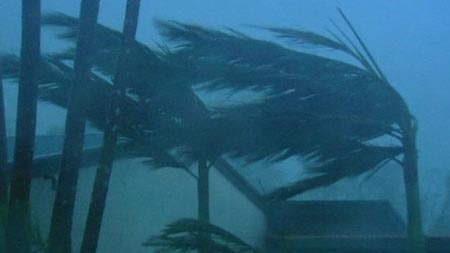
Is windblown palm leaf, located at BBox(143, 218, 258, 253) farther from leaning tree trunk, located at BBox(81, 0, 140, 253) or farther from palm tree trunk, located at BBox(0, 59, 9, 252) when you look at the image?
palm tree trunk, located at BBox(0, 59, 9, 252)

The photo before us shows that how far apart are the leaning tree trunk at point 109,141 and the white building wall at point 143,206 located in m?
3.82

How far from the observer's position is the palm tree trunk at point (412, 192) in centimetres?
985

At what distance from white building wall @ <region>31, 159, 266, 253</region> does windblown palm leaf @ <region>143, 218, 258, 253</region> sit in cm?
445

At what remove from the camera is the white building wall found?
47.3 ft

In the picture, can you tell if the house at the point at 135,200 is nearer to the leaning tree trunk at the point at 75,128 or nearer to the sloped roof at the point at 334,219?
the sloped roof at the point at 334,219

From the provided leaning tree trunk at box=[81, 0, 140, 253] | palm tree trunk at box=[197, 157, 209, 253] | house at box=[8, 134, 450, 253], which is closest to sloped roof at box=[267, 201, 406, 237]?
house at box=[8, 134, 450, 253]

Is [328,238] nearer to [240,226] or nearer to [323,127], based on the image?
[323,127]

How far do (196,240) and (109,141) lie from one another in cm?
A: 144

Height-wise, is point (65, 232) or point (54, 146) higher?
point (65, 232)

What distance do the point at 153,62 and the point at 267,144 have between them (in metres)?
1.78

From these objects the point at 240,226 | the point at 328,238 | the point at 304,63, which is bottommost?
the point at 240,226

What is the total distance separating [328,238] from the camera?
11.8 meters

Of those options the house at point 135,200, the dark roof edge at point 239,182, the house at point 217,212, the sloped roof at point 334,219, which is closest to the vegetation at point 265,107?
the house at point 217,212

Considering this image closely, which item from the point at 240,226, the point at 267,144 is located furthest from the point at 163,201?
the point at 267,144
